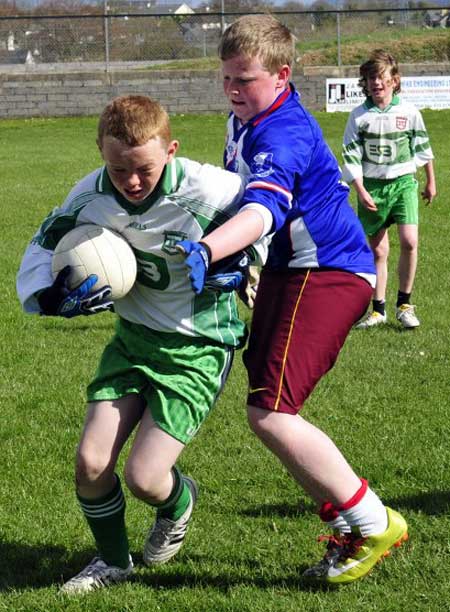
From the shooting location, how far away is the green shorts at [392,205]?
853 centimetres

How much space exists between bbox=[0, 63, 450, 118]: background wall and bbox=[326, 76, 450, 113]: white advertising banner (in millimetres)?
633

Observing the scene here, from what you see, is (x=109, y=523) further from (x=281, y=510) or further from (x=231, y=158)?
(x=231, y=158)

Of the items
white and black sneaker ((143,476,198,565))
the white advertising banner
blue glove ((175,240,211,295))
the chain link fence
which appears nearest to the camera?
blue glove ((175,240,211,295))

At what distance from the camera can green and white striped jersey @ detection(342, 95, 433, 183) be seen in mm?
8516

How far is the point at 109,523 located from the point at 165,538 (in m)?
0.28

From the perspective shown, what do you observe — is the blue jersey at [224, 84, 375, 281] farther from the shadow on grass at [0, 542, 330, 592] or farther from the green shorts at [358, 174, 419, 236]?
the green shorts at [358, 174, 419, 236]

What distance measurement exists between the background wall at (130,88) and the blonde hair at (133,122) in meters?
26.8

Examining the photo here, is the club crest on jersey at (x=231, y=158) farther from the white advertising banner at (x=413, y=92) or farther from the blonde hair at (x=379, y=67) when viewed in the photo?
the white advertising banner at (x=413, y=92)

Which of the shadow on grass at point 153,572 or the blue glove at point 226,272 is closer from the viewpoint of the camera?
the blue glove at point 226,272

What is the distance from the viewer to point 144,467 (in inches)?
146

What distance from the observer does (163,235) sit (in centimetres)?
375

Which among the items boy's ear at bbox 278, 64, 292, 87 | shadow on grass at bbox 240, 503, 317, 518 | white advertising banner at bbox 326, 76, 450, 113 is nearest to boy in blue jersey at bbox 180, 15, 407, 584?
boy's ear at bbox 278, 64, 292, 87

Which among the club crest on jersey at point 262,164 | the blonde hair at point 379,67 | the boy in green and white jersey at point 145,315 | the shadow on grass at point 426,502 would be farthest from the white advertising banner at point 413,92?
the club crest on jersey at point 262,164

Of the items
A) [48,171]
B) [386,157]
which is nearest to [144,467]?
[386,157]
